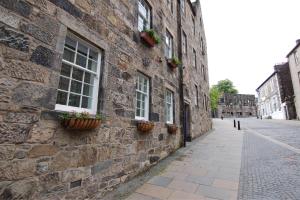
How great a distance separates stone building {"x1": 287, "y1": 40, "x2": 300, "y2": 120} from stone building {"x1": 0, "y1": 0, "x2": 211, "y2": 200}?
92.7 ft

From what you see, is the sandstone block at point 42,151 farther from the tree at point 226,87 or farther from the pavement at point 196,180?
the tree at point 226,87

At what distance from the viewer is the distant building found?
29.1m

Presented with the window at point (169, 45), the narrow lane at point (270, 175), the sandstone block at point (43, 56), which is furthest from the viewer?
the window at point (169, 45)

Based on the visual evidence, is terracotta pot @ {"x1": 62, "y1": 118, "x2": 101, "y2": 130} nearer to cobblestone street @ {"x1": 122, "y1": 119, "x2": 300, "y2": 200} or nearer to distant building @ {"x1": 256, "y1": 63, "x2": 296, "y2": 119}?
cobblestone street @ {"x1": 122, "y1": 119, "x2": 300, "y2": 200}

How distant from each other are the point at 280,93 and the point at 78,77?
35.8 meters

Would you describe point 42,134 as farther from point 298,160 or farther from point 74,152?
point 298,160

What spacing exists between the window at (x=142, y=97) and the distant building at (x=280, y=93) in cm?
3076

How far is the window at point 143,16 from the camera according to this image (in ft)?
21.7

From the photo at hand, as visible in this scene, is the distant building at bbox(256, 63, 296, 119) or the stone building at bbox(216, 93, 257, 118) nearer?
the distant building at bbox(256, 63, 296, 119)

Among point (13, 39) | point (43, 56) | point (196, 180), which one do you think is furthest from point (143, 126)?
point (13, 39)

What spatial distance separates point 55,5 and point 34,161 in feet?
8.90

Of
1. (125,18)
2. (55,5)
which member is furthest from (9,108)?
(125,18)

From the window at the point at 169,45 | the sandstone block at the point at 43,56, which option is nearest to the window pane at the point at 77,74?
the sandstone block at the point at 43,56

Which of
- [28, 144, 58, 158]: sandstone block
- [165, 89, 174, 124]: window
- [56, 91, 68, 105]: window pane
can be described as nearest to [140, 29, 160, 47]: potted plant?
[165, 89, 174, 124]: window
